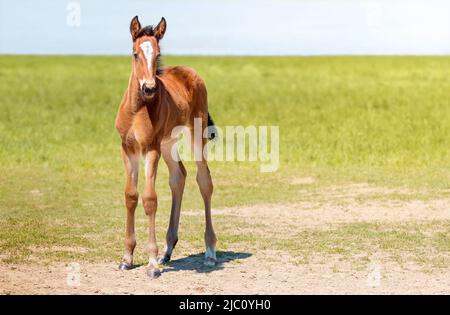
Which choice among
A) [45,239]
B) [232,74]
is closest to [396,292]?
[45,239]

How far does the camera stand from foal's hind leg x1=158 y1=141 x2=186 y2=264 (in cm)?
1070

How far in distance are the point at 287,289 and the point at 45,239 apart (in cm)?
429

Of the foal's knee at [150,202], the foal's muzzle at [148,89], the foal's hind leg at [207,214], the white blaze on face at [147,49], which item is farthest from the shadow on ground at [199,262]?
the white blaze on face at [147,49]

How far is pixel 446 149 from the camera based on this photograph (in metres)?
22.7

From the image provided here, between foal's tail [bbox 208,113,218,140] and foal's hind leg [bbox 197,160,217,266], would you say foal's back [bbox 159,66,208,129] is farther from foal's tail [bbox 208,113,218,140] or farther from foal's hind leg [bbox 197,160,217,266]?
foal's hind leg [bbox 197,160,217,266]

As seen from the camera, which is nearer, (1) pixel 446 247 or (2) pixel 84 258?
(2) pixel 84 258

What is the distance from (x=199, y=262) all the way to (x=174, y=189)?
3.33 feet

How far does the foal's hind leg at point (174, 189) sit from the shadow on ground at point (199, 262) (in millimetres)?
219

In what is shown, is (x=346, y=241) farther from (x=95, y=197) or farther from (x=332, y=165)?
(x=332, y=165)

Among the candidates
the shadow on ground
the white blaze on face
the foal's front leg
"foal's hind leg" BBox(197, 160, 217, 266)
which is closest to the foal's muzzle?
the white blaze on face

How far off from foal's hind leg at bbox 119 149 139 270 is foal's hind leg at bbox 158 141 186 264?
0.77 m

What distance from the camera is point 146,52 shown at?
927 cm

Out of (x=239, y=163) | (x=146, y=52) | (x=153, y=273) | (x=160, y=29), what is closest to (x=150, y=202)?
(x=153, y=273)
